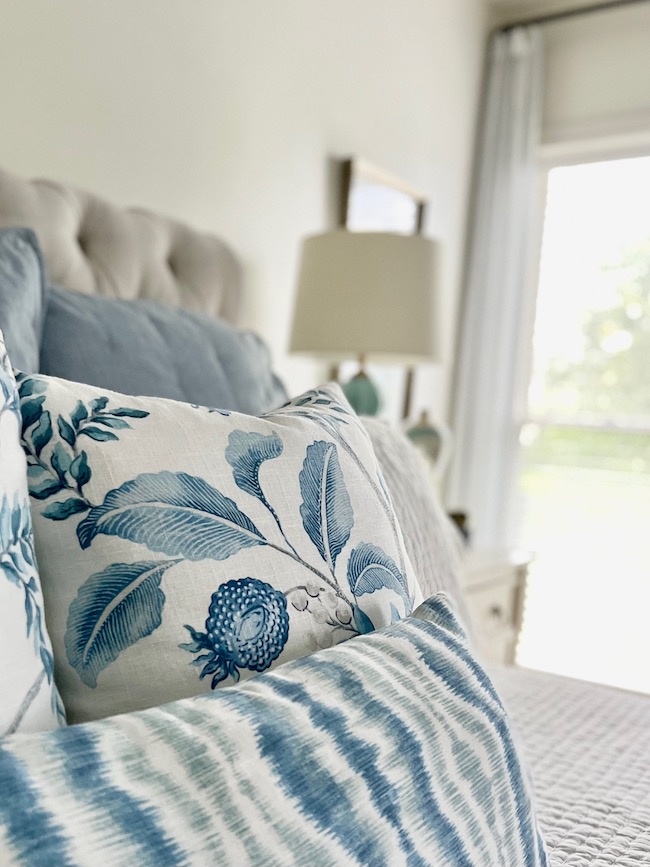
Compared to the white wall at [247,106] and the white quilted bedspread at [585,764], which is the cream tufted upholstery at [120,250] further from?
the white quilted bedspread at [585,764]

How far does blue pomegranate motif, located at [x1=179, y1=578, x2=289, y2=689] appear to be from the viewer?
0.50 m

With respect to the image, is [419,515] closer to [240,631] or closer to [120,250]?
[240,631]

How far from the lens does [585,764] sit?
0.87 meters

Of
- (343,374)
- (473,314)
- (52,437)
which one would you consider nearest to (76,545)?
(52,437)

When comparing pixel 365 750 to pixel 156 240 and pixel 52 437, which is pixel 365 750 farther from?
pixel 156 240

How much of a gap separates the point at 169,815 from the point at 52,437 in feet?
0.84

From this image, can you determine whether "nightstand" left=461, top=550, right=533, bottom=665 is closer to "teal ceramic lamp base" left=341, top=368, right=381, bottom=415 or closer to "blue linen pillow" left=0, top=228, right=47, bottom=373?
"teal ceramic lamp base" left=341, top=368, right=381, bottom=415

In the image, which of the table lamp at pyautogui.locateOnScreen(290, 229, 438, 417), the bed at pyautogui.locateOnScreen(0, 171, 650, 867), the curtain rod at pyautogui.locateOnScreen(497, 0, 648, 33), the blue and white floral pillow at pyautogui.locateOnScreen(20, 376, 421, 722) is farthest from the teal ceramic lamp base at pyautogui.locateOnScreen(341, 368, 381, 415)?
the curtain rod at pyautogui.locateOnScreen(497, 0, 648, 33)

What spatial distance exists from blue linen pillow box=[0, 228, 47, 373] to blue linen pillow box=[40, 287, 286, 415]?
1.5 inches

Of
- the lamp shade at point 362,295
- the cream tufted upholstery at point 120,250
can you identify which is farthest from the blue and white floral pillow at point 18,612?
the lamp shade at point 362,295

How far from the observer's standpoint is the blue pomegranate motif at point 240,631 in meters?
0.50

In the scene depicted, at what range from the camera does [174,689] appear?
50 cm

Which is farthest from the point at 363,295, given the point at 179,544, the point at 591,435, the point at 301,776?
the point at 301,776

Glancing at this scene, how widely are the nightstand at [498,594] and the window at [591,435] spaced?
77 cm
